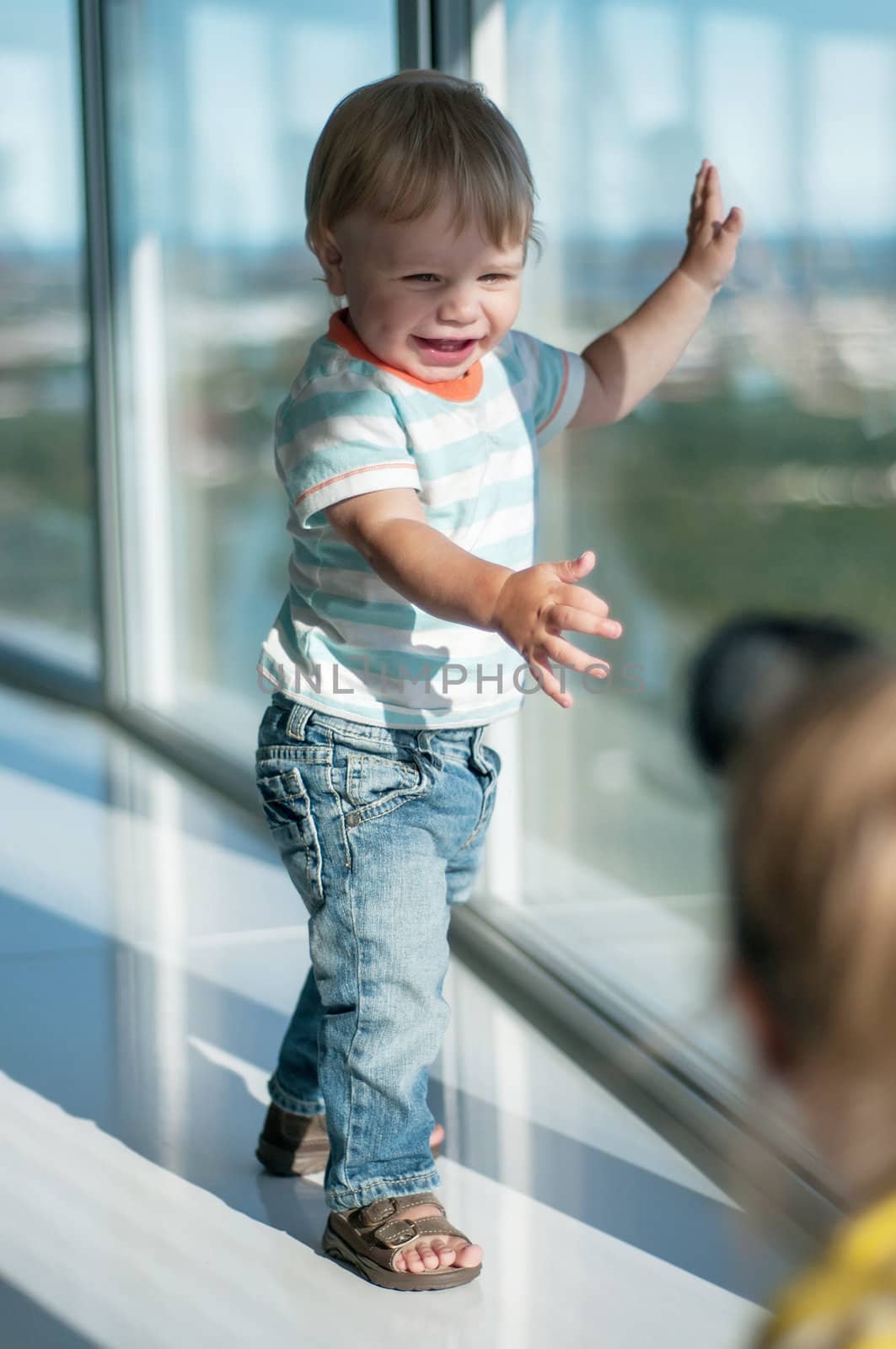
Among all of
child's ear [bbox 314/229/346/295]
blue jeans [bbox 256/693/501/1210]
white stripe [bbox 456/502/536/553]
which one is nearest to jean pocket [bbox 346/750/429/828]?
blue jeans [bbox 256/693/501/1210]

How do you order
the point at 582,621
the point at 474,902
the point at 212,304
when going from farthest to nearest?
the point at 212,304 < the point at 474,902 < the point at 582,621

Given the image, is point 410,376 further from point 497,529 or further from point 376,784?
point 376,784

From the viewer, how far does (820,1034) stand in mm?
680

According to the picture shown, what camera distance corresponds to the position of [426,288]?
1.57 metres

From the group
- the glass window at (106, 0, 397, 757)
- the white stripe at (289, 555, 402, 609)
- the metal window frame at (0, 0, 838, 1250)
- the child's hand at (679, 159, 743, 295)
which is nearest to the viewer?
the white stripe at (289, 555, 402, 609)

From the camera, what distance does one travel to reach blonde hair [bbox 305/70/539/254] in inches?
60.1

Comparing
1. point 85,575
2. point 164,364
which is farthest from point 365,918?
point 85,575

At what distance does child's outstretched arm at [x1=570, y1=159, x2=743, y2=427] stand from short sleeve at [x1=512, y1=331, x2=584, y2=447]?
0.06ft

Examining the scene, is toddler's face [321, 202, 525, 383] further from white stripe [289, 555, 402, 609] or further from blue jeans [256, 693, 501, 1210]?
blue jeans [256, 693, 501, 1210]

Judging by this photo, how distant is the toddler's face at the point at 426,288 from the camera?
1543 millimetres

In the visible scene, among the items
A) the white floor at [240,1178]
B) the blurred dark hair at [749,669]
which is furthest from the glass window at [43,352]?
the blurred dark hair at [749,669]

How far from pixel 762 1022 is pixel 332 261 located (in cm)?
107

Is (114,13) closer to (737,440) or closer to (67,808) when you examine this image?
(67,808)

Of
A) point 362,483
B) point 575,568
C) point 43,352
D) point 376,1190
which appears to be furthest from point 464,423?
point 43,352
